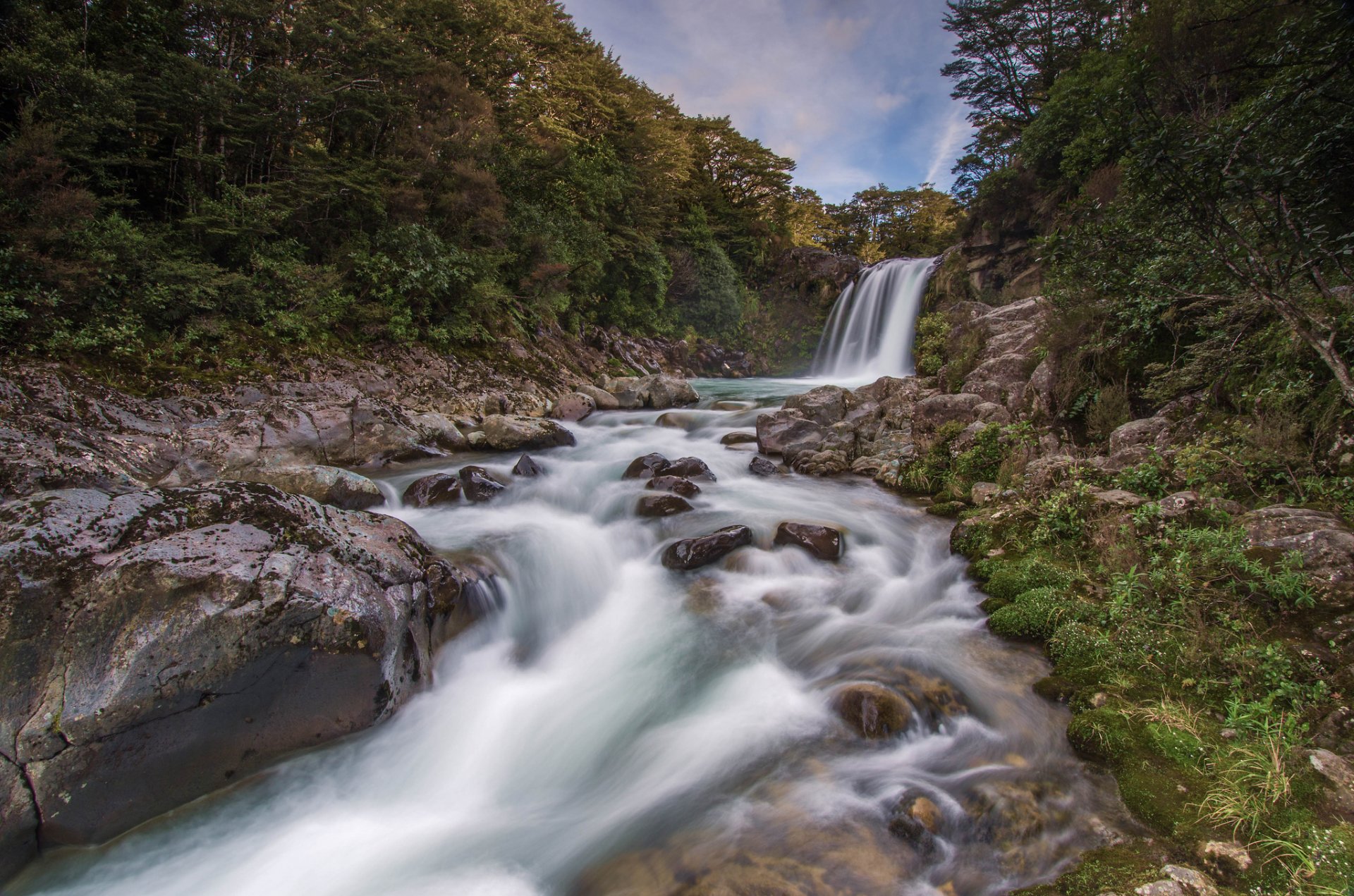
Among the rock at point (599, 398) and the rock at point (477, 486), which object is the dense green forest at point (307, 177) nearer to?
the rock at point (599, 398)

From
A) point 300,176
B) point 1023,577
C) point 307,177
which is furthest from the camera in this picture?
point 300,176

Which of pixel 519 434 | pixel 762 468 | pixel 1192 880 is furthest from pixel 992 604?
pixel 519 434

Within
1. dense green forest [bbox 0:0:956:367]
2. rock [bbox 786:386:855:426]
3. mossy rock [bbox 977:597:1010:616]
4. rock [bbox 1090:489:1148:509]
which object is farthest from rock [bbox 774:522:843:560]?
dense green forest [bbox 0:0:956:367]

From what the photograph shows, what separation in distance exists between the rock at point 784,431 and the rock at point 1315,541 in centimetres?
682

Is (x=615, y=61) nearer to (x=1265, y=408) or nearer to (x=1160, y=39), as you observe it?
(x=1160, y=39)

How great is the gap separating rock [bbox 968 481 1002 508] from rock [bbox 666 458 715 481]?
4034 mm

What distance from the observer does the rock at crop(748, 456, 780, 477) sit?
32.3 feet

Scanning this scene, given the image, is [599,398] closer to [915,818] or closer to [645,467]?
[645,467]

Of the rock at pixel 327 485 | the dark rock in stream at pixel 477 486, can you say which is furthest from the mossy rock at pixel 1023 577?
the rock at pixel 327 485

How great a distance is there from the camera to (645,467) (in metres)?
9.55

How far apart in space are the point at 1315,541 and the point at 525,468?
9019 mm

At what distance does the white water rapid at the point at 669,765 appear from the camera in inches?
116

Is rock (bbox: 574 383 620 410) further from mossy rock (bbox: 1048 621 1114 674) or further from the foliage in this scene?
mossy rock (bbox: 1048 621 1114 674)

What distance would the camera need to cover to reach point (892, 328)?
23.2 metres
